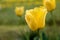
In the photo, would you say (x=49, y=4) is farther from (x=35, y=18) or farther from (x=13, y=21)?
(x=13, y=21)

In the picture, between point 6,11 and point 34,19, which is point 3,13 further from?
point 34,19

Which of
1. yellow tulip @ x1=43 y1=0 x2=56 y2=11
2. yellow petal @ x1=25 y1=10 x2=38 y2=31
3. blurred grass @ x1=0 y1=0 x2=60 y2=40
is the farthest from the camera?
blurred grass @ x1=0 y1=0 x2=60 y2=40

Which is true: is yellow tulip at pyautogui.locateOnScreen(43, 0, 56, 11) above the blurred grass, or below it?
above

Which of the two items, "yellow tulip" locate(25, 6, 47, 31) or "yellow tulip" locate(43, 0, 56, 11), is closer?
"yellow tulip" locate(25, 6, 47, 31)

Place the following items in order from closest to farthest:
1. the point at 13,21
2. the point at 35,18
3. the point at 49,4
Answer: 1. the point at 35,18
2. the point at 49,4
3. the point at 13,21

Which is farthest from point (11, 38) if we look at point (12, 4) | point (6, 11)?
point (12, 4)

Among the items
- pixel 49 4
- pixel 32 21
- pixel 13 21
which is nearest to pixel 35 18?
pixel 32 21

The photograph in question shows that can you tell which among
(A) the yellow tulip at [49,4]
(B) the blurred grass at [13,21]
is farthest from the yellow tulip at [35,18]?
(B) the blurred grass at [13,21]

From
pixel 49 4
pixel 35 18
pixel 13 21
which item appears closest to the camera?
pixel 35 18

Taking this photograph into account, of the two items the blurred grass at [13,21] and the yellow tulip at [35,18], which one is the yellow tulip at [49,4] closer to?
the yellow tulip at [35,18]

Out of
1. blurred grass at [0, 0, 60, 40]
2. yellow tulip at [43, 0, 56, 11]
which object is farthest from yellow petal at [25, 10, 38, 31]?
blurred grass at [0, 0, 60, 40]

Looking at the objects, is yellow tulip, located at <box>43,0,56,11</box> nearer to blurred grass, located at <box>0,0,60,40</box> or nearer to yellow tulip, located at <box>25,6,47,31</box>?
yellow tulip, located at <box>25,6,47,31</box>
